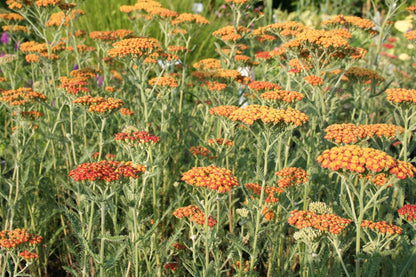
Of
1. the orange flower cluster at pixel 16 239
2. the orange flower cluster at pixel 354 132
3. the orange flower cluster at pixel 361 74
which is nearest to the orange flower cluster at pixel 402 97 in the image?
the orange flower cluster at pixel 354 132

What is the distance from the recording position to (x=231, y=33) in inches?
165

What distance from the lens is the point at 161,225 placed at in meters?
3.41

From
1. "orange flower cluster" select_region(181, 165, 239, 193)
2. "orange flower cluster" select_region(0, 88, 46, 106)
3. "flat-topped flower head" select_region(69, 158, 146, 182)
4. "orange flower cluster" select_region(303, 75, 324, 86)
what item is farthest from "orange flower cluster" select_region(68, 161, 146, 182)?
"orange flower cluster" select_region(303, 75, 324, 86)

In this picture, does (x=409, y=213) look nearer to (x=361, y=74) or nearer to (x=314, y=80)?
(x=314, y=80)

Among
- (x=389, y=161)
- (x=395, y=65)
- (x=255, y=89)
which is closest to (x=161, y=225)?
(x=255, y=89)

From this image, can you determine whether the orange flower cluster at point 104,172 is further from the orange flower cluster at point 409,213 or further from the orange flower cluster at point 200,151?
the orange flower cluster at point 409,213

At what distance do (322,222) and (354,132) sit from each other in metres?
0.69

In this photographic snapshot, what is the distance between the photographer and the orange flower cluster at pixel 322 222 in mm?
2150

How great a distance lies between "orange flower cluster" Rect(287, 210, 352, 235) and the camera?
215cm

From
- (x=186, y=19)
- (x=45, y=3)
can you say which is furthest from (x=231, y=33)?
(x=45, y=3)

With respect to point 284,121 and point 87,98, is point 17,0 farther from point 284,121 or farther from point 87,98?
point 284,121

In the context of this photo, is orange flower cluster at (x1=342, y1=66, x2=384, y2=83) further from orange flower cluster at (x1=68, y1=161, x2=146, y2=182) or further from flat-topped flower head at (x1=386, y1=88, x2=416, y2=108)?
orange flower cluster at (x1=68, y1=161, x2=146, y2=182)

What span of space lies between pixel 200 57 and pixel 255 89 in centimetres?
448

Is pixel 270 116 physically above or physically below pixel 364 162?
above
